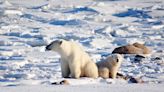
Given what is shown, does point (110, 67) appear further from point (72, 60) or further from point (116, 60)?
point (72, 60)

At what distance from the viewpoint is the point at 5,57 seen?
998 centimetres

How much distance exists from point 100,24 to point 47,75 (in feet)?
39.8

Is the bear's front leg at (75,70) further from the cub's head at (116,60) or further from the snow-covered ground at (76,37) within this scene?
the cub's head at (116,60)

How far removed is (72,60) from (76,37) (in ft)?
27.5

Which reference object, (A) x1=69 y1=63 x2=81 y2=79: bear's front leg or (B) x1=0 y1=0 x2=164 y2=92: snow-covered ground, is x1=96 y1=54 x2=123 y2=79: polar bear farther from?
(A) x1=69 y1=63 x2=81 y2=79: bear's front leg

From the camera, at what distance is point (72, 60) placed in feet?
20.5

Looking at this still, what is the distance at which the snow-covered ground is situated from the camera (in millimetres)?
6393

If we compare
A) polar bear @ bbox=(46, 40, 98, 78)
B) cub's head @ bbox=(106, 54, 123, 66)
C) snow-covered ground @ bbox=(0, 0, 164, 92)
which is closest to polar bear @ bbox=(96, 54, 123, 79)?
cub's head @ bbox=(106, 54, 123, 66)

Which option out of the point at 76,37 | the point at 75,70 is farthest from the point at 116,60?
the point at 76,37

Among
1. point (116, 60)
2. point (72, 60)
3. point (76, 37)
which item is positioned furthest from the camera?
point (76, 37)

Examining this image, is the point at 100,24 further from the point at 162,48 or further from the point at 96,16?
the point at 162,48

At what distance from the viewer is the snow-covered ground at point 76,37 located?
6.39 m

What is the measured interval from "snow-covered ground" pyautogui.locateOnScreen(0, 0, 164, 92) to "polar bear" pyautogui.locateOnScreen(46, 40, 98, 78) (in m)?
0.23

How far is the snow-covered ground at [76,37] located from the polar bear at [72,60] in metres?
0.23
